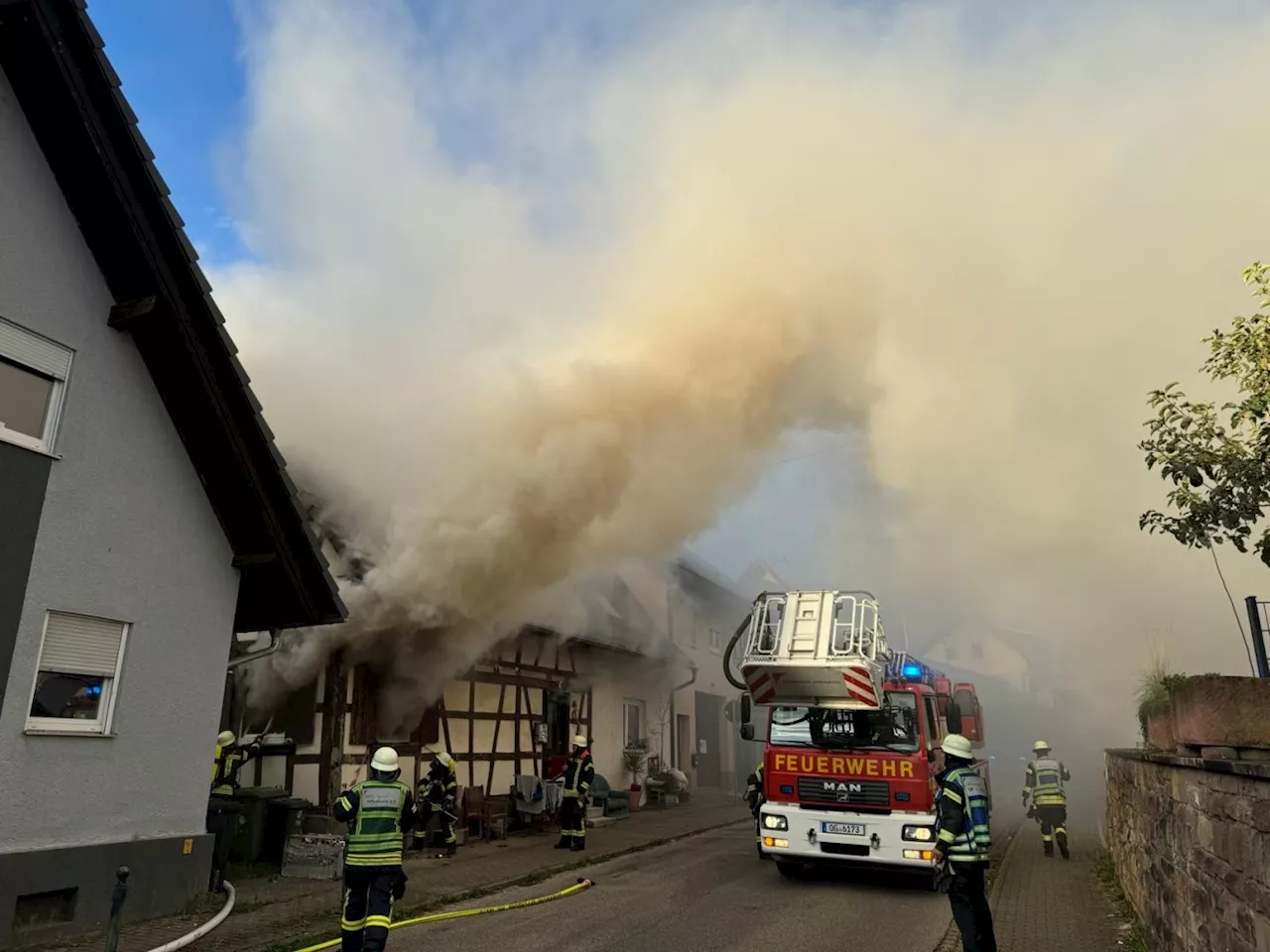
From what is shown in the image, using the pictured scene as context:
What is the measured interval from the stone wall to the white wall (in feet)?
24.0

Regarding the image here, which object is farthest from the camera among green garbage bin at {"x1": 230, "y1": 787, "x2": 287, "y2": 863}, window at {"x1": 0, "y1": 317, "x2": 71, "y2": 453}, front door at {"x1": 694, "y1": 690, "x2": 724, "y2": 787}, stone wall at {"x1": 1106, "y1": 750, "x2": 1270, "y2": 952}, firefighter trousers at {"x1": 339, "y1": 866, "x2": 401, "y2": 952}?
front door at {"x1": 694, "y1": 690, "x2": 724, "y2": 787}

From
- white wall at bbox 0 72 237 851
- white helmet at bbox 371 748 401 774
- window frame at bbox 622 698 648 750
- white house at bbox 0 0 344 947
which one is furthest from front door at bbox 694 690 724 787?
white helmet at bbox 371 748 401 774

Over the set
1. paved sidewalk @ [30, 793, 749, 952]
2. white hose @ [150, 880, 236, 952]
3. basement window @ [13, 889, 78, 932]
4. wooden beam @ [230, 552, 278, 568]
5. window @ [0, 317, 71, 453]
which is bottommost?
paved sidewalk @ [30, 793, 749, 952]

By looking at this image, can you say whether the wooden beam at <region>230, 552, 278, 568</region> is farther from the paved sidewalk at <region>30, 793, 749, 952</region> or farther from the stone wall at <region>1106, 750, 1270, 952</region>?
the stone wall at <region>1106, 750, 1270, 952</region>

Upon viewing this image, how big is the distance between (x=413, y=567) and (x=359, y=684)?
186 centimetres

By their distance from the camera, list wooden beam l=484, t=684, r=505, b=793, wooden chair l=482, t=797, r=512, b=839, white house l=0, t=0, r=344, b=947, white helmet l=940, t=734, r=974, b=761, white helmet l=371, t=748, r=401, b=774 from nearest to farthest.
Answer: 1. white helmet l=371, t=748, r=401, b=774
2. white helmet l=940, t=734, r=974, b=761
3. white house l=0, t=0, r=344, b=947
4. wooden chair l=482, t=797, r=512, b=839
5. wooden beam l=484, t=684, r=505, b=793

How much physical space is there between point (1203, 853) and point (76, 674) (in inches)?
302

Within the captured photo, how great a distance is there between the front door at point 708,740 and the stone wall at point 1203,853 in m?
16.5

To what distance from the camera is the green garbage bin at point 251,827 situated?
31.7 ft

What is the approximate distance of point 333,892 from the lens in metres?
8.45

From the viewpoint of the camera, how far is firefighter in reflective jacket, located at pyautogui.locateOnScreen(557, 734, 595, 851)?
1152cm

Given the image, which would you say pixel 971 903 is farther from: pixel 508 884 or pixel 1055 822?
pixel 1055 822

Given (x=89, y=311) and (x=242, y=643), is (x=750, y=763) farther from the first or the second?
(x=89, y=311)

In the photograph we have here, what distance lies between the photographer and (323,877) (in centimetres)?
916
